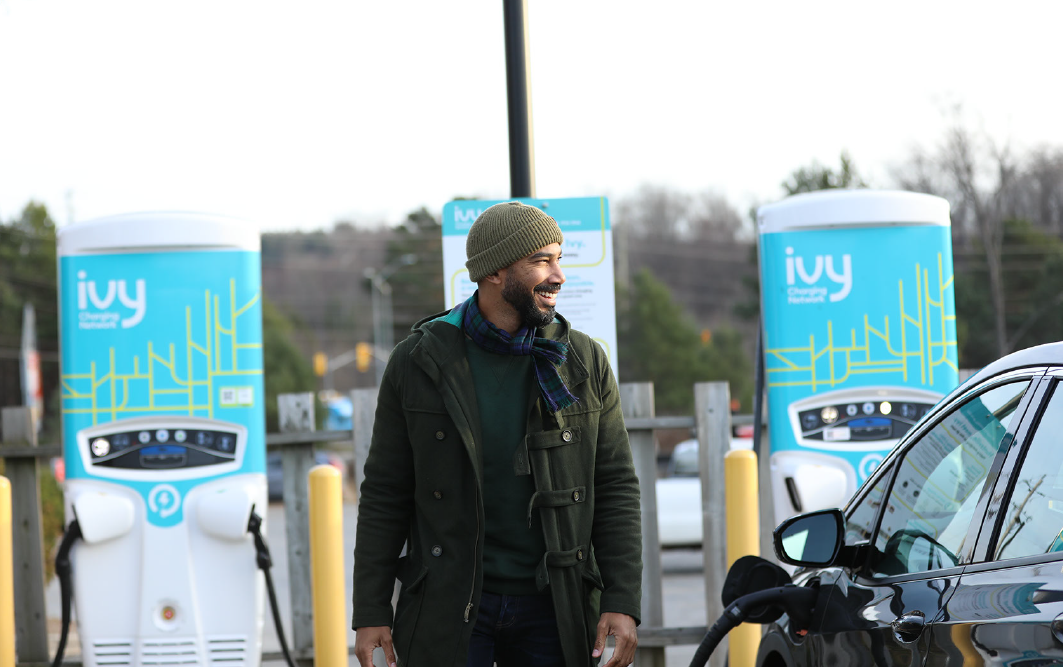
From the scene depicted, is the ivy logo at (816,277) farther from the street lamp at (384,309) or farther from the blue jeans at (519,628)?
the street lamp at (384,309)

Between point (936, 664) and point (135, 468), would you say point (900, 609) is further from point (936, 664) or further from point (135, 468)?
point (135, 468)

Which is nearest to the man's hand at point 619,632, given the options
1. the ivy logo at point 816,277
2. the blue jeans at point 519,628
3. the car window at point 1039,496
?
the blue jeans at point 519,628

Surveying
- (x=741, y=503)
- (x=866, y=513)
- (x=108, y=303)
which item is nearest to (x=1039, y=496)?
(x=866, y=513)

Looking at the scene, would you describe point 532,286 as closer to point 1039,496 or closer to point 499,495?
point 499,495

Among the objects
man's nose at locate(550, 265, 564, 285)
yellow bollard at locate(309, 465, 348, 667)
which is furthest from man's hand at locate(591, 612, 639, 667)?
yellow bollard at locate(309, 465, 348, 667)

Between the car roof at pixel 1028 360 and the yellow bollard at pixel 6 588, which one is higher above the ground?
the car roof at pixel 1028 360

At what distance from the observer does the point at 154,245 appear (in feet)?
16.1

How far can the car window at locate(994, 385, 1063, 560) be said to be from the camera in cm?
188

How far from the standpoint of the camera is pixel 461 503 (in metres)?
2.72

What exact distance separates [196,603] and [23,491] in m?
1.39

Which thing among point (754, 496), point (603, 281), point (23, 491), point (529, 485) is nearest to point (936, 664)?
point (529, 485)

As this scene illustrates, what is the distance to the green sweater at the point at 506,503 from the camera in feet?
8.95

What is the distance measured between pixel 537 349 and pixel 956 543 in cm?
→ 109

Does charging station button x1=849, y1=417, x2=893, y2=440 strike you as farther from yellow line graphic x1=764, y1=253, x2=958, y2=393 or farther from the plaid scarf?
the plaid scarf
